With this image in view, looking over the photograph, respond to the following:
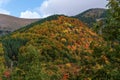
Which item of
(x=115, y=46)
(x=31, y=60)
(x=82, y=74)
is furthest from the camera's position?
(x=31, y=60)

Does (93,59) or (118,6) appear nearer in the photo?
(118,6)

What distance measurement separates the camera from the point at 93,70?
38344 millimetres

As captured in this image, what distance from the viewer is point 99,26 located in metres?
37.1

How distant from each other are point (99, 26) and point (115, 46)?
2167mm

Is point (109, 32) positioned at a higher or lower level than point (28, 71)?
higher

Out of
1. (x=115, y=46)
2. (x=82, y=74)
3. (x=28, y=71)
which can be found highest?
(x=115, y=46)

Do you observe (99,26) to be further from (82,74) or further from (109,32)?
(82,74)

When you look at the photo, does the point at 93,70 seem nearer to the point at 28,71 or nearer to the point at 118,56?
the point at 118,56

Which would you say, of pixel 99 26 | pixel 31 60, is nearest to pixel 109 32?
pixel 99 26

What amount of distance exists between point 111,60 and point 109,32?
2345mm

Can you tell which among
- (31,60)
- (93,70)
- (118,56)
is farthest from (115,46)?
(31,60)

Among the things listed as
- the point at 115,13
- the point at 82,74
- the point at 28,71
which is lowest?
the point at 28,71

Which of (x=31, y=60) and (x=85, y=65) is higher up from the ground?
(x=85, y=65)

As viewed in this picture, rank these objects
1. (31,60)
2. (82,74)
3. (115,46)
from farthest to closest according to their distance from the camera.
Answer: (31,60), (82,74), (115,46)
